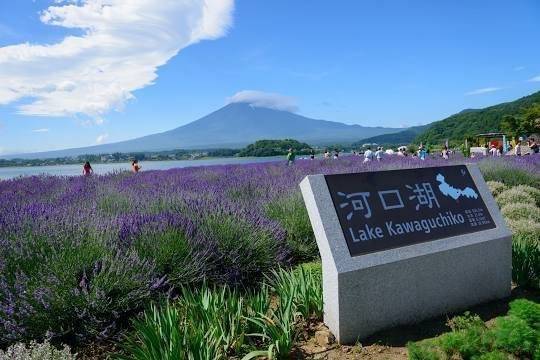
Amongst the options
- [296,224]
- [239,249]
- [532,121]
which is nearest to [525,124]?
[532,121]

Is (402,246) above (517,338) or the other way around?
above

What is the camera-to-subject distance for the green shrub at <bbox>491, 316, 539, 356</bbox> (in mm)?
2846

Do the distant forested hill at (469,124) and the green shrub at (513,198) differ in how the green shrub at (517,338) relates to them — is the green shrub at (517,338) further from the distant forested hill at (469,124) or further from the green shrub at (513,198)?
the distant forested hill at (469,124)

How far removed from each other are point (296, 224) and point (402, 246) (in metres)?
2.37

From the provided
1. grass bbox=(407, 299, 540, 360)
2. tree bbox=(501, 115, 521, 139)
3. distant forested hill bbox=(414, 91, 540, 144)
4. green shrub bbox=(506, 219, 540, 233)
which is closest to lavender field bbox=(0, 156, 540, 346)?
grass bbox=(407, 299, 540, 360)

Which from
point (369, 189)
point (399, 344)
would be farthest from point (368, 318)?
point (369, 189)

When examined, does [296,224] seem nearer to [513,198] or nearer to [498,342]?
[498,342]

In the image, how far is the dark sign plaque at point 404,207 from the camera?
3.48m

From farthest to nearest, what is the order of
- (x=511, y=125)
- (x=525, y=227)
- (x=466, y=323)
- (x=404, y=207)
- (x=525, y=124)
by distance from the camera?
(x=511, y=125) < (x=525, y=124) < (x=525, y=227) < (x=404, y=207) < (x=466, y=323)

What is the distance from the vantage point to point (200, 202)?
5.45 meters

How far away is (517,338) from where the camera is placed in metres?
2.84

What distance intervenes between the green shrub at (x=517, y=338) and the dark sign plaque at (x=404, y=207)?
3.08 feet

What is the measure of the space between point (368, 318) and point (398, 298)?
0.34 m

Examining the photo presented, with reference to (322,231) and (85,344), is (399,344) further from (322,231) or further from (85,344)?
(85,344)
